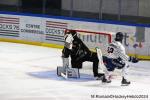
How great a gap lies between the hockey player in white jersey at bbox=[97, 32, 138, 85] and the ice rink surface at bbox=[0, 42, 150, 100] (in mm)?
353

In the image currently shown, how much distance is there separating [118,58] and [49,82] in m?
1.76

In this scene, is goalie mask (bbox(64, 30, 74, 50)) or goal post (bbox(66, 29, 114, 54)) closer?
goalie mask (bbox(64, 30, 74, 50))

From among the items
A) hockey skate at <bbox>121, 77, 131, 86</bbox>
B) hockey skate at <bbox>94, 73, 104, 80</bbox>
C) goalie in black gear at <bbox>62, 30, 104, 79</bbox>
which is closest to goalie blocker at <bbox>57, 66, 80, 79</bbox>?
goalie in black gear at <bbox>62, 30, 104, 79</bbox>

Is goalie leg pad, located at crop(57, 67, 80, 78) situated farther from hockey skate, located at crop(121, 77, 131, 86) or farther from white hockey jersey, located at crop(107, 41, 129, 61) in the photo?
hockey skate, located at crop(121, 77, 131, 86)

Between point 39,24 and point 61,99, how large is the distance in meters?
8.16

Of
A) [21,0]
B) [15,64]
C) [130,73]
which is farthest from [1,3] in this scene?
[130,73]

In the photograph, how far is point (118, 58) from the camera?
12.2 metres

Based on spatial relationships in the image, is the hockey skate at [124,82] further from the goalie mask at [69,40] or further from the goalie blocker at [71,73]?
the goalie mask at [69,40]

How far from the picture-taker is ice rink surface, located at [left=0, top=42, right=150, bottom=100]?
11.3m

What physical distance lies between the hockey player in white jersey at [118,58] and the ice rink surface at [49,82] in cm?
35

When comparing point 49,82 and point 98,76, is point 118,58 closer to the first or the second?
point 98,76

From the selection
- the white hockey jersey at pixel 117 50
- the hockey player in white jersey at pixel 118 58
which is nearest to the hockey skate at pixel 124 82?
the hockey player in white jersey at pixel 118 58

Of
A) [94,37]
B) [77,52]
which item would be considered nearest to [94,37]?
[94,37]

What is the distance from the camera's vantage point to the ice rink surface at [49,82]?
11.3 metres
